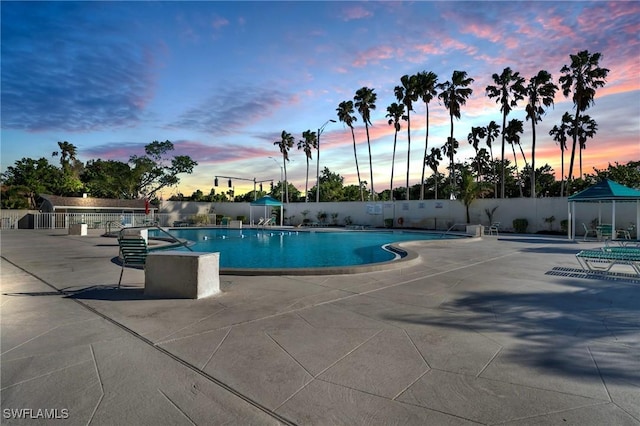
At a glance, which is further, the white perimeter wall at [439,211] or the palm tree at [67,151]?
the palm tree at [67,151]

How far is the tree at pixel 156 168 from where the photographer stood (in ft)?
143

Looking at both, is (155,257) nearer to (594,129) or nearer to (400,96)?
(400,96)

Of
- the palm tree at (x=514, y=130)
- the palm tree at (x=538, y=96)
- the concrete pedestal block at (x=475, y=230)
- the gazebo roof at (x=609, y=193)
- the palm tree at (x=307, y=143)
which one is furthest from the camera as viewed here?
the palm tree at (x=307, y=143)

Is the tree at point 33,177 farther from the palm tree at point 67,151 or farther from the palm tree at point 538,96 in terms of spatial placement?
the palm tree at point 538,96

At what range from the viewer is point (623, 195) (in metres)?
13.9

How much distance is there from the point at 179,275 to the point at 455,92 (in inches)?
1334

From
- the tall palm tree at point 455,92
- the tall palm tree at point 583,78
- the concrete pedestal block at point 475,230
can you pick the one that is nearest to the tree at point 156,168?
the tall palm tree at point 455,92

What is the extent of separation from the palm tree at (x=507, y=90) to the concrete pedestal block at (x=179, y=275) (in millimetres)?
31726

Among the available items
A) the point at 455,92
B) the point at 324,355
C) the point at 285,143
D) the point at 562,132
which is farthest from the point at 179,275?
the point at 562,132

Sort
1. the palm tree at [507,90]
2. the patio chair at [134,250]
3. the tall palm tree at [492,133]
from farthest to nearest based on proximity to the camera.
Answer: the tall palm tree at [492,133] < the palm tree at [507,90] < the patio chair at [134,250]

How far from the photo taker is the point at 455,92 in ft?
106

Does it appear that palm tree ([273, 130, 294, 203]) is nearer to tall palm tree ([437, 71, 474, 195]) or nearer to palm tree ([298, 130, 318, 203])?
palm tree ([298, 130, 318, 203])

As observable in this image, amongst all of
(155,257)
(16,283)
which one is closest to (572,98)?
(155,257)

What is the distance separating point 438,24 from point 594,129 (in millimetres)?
38121
